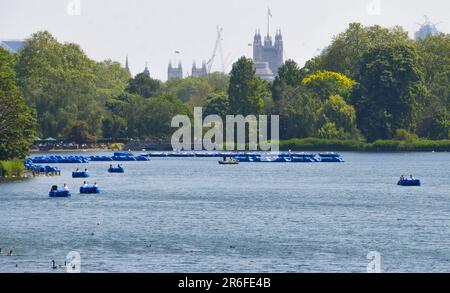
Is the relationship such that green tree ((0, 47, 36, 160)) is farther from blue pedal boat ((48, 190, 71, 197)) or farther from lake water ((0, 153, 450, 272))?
blue pedal boat ((48, 190, 71, 197))

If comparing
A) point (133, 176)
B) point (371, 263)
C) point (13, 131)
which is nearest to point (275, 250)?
point (371, 263)

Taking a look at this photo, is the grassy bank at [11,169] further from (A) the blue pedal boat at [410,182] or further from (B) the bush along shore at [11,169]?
(A) the blue pedal boat at [410,182]

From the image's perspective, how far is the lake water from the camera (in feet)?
218

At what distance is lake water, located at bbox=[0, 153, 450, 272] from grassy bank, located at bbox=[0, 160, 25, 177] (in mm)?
2490

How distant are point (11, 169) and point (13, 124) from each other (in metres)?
5.93

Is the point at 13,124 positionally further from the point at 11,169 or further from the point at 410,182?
the point at 410,182

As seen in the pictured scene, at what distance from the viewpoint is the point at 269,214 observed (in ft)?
313

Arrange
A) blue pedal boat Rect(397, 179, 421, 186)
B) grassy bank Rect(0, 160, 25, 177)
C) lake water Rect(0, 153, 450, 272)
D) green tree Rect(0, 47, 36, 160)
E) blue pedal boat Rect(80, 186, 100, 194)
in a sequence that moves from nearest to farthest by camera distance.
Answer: lake water Rect(0, 153, 450, 272) → blue pedal boat Rect(80, 186, 100, 194) → blue pedal boat Rect(397, 179, 421, 186) → grassy bank Rect(0, 160, 25, 177) → green tree Rect(0, 47, 36, 160)

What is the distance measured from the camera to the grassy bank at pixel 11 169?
137125 millimetres

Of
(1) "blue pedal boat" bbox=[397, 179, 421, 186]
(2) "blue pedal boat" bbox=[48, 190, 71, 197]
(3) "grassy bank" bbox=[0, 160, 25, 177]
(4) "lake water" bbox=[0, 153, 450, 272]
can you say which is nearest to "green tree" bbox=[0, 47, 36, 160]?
(3) "grassy bank" bbox=[0, 160, 25, 177]

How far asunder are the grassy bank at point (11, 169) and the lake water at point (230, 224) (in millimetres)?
2490

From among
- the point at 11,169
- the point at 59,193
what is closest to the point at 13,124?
the point at 11,169
